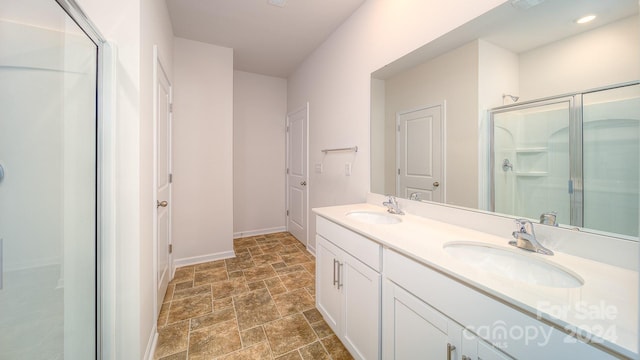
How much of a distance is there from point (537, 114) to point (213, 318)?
2.40 m

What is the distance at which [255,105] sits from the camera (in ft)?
12.5

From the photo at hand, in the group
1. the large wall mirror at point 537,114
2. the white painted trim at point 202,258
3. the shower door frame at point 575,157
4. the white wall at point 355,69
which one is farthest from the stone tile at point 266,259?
the shower door frame at point 575,157

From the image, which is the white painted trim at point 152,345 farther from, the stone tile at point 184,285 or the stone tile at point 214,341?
the stone tile at point 184,285

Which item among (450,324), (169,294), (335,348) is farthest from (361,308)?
(169,294)

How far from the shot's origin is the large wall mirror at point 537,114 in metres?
0.84

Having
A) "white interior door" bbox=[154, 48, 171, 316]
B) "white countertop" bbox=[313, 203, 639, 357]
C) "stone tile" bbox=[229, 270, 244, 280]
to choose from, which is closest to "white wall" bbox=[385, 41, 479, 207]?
"white countertop" bbox=[313, 203, 639, 357]

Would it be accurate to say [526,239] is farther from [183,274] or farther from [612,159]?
[183,274]

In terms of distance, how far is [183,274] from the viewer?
255cm

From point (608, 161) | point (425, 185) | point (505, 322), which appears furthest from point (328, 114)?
point (505, 322)

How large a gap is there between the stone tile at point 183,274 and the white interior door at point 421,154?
92.3 inches

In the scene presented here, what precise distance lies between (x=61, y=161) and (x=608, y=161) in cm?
219

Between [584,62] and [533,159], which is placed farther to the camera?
[533,159]

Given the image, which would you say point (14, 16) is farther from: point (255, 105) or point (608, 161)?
point (255, 105)

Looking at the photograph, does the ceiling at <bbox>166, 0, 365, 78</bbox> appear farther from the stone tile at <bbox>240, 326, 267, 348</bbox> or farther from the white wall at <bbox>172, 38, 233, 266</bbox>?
the stone tile at <bbox>240, 326, 267, 348</bbox>
